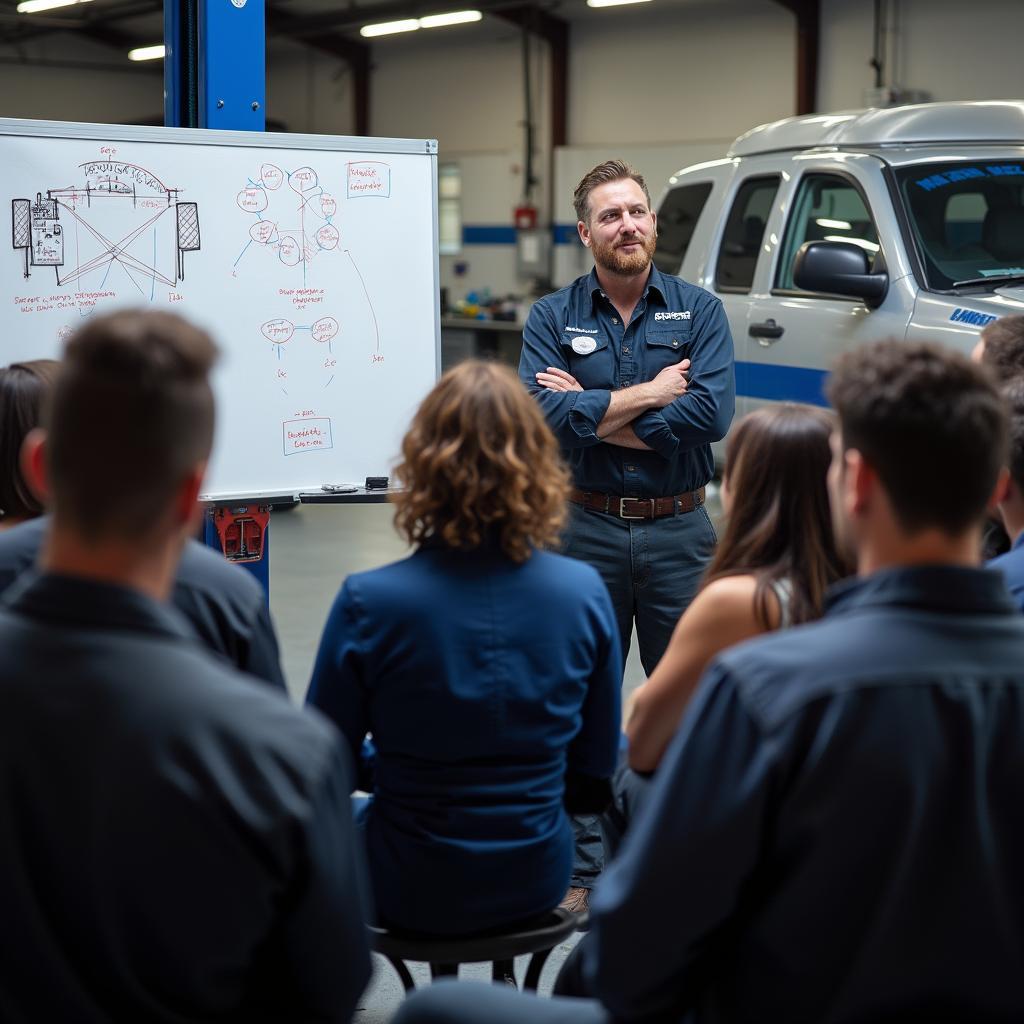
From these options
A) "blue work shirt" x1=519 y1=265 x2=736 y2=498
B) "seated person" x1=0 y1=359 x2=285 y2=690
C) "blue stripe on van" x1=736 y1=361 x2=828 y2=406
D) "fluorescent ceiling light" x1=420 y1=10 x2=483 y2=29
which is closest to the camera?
"seated person" x1=0 y1=359 x2=285 y2=690

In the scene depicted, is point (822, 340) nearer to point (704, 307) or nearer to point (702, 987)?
point (704, 307)

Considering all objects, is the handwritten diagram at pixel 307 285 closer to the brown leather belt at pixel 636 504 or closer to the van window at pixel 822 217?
the brown leather belt at pixel 636 504

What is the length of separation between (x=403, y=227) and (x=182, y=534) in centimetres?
264

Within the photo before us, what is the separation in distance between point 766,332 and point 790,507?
4279 mm

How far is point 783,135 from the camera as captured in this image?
21.8 feet

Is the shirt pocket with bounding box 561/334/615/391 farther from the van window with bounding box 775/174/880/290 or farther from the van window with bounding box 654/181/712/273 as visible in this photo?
the van window with bounding box 654/181/712/273

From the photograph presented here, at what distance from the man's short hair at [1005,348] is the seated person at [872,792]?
5.11 feet

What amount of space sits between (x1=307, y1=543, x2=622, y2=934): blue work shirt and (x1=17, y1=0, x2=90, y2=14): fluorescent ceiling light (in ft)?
50.6

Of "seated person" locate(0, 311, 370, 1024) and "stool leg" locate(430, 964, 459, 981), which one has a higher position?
"seated person" locate(0, 311, 370, 1024)

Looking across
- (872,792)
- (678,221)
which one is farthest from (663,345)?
(678,221)

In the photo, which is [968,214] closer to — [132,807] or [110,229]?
[110,229]

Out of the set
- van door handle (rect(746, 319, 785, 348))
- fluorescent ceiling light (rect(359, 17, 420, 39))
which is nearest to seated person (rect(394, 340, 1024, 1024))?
van door handle (rect(746, 319, 785, 348))

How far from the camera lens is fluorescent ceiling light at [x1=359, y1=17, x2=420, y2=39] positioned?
1552 centimetres


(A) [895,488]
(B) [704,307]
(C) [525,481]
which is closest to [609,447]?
(B) [704,307]
